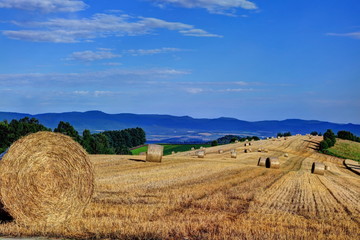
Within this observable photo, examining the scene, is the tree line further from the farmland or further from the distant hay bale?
the farmland

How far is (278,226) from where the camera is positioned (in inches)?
421

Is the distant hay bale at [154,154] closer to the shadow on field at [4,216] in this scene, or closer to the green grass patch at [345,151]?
the shadow on field at [4,216]

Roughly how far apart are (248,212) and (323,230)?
241cm

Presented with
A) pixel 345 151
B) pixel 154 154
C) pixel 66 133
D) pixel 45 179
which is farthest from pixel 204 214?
pixel 345 151

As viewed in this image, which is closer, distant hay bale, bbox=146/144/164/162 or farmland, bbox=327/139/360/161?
distant hay bale, bbox=146/144/164/162

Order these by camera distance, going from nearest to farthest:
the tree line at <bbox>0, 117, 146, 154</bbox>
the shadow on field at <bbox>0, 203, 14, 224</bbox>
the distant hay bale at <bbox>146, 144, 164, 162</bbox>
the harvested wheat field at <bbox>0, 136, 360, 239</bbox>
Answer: the harvested wheat field at <bbox>0, 136, 360, 239</bbox> < the shadow on field at <bbox>0, 203, 14, 224</bbox> < the distant hay bale at <bbox>146, 144, 164, 162</bbox> < the tree line at <bbox>0, 117, 146, 154</bbox>

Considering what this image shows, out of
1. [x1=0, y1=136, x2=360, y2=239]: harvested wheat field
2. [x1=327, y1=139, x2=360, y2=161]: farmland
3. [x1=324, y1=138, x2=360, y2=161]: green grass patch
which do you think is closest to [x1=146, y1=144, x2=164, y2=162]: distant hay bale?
[x1=0, y1=136, x2=360, y2=239]: harvested wheat field

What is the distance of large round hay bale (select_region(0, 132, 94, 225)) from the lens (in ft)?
35.7

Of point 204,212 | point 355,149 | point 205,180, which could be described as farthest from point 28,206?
point 355,149

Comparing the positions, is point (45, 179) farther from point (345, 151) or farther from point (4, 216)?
point (345, 151)

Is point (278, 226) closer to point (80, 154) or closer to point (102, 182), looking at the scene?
point (80, 154)

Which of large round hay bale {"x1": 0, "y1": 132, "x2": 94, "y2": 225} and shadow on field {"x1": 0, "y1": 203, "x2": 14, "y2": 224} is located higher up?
large round hay bale {"x1": 0, "y1": 132, "x2": 94, "y2": 225}

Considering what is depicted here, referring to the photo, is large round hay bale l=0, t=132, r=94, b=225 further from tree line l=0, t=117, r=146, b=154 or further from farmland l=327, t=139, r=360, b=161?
farmland l=327, t=139, r=360, b=161

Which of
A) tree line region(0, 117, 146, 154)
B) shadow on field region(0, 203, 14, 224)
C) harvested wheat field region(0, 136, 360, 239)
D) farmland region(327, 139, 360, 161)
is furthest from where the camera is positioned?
tree line region(0, 117, 146, 154)
